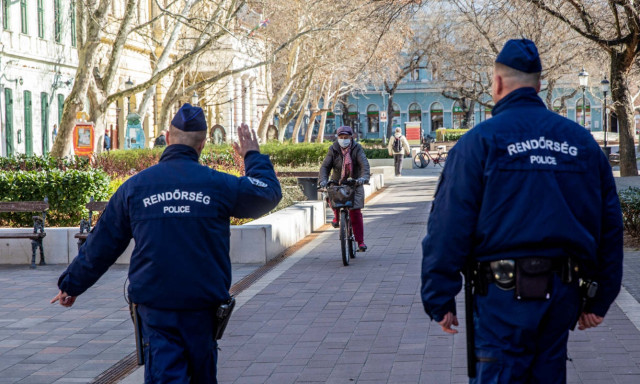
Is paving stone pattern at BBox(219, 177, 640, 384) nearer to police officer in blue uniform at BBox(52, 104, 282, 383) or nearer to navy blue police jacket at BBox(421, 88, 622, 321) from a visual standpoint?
police officer in blue uniform at BBox(52, 104, 282, 383)

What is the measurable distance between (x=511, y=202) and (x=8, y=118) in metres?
29.8

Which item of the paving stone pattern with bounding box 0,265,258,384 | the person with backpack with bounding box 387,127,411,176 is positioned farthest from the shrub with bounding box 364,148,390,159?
the paving stone pattern with bounding box 0,265,258,384

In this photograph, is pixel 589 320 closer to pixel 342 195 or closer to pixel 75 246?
pixel 342 195

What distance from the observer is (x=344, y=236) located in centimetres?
1148

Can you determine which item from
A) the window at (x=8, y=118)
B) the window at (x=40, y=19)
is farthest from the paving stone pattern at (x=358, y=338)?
the window at (x=40, y=19)

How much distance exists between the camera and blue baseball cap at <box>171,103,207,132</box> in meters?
4.31

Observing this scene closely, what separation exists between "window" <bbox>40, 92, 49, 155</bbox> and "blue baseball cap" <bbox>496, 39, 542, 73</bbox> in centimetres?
3201

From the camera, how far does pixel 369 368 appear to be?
21.2 feet

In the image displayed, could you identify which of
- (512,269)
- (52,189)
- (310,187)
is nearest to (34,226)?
(52,189)

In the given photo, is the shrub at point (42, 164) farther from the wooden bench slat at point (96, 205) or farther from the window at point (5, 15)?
the window at point (5, 15)

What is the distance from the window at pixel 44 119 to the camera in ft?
112

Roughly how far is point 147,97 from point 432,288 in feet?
85.4

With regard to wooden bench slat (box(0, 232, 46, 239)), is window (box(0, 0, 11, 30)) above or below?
above

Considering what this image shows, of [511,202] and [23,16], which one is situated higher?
[23,16]
